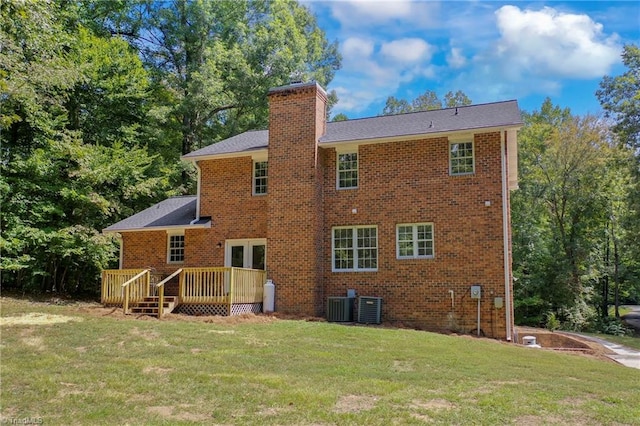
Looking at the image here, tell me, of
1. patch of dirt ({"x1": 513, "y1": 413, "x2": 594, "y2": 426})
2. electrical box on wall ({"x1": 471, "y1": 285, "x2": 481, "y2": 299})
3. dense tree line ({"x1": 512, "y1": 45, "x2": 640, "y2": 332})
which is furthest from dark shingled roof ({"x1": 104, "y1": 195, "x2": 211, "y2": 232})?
dense tree line ({"x1": 512, "y1": 45, "x2": 640, "y2": 332})

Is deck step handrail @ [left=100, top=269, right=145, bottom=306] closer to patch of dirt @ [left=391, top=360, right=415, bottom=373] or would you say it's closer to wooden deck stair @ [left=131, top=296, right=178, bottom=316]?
wooden deck stair @ [left=131, top=296, right=178, bottom=316]

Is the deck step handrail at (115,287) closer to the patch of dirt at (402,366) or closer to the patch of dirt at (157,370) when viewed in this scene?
the patch of dirt at (157,370)

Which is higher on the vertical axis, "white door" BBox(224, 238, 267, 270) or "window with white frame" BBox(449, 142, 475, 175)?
"window with white frame" BBox(449, 142, 475, 175)

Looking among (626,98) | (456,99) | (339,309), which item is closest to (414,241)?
(339,309)

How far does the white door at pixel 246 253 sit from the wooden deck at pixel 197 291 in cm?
124

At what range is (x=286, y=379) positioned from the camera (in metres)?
7.98

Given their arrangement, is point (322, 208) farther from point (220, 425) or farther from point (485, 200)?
point (220, 425)

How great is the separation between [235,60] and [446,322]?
20.9m

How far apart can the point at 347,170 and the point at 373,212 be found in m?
1.70

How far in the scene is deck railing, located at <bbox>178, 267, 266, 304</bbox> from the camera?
15.3 meters

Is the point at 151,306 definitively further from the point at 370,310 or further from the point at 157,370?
the point at 157,370

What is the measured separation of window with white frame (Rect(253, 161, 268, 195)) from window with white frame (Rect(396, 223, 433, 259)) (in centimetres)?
487

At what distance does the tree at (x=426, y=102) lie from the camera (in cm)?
3966

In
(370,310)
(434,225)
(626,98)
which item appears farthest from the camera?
(626,98)
